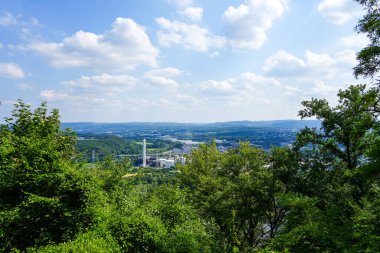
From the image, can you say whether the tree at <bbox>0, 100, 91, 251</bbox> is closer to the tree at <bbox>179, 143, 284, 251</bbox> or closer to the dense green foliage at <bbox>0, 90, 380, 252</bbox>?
the dense green foliage at <bbox>0, 90, 380, 252</bbox>

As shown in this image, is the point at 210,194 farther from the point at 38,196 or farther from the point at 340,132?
the point at 38,196

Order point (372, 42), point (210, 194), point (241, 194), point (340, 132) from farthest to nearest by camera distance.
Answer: point (210, 194), point (241, 194), point (340, 132), point (372, 42)

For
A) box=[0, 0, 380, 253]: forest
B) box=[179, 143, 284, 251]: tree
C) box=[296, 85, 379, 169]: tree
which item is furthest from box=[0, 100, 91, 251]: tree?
box=[296, 85, 379, 169]: tree

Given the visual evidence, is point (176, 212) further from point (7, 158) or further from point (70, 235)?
point (7, 158)

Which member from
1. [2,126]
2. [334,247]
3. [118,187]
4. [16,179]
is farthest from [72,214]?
[2,126]

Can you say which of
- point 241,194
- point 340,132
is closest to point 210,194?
point 241,194

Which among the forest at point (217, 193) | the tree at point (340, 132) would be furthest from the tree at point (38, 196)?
the tree at point (340, 132)

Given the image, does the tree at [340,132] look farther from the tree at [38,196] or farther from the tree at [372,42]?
the tree at [38,196]

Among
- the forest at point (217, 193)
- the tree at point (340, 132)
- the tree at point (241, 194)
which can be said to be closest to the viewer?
the forest at point (217, 193)
